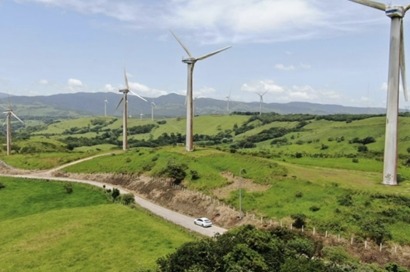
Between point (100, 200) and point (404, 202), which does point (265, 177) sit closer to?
point (404, 202)

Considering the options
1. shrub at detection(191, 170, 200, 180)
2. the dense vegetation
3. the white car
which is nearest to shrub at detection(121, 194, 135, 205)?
shrub at detection(191, 170, 200, 180)

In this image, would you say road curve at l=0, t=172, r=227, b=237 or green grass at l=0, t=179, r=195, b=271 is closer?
green grass at l=0, t=179, r=195, b=271

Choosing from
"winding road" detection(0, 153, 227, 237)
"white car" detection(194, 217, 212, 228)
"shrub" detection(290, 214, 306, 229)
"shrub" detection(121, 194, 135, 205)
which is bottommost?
"winding road" detection(0, 153, 227, 237)

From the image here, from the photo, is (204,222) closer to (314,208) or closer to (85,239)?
(314,208)

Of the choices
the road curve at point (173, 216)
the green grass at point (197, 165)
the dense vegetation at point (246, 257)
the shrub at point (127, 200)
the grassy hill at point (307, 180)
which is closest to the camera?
the dense vegetation at point (246, 257)

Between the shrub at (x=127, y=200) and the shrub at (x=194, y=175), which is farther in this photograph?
the shrub at (x=194, y=175)

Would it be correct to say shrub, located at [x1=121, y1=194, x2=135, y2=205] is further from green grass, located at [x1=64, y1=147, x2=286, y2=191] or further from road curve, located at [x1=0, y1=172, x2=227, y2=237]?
green grass, located at [x1=64, y1=147, x2=286, y2=191]

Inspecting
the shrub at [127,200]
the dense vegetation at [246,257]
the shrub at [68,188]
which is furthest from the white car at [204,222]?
the shrub at [68,188]

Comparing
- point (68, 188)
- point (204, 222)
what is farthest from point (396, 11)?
point (68, 188)

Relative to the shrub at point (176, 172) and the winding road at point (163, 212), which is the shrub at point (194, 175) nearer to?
the shrub at point (176, 172)
